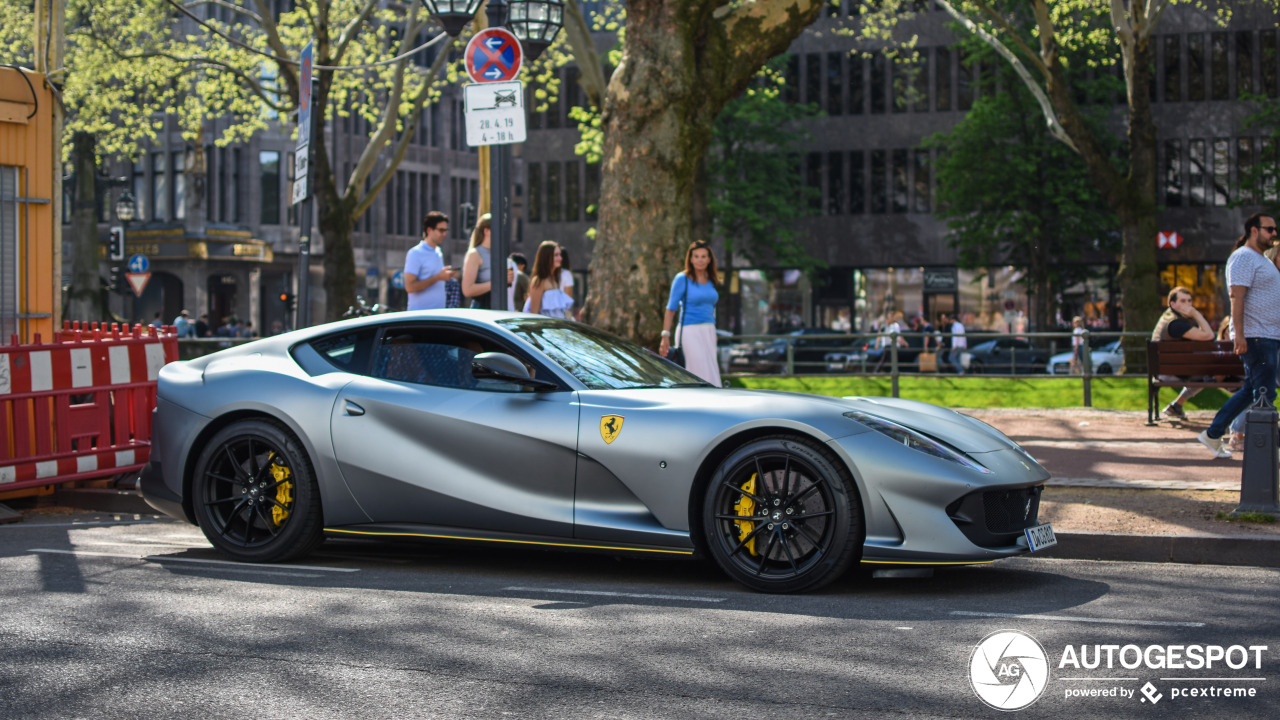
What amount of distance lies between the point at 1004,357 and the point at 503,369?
14.9 metres

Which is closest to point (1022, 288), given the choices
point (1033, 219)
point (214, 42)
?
point (1033, 219)

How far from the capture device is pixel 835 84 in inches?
2048

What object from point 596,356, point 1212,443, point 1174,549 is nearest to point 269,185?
point 1212,443

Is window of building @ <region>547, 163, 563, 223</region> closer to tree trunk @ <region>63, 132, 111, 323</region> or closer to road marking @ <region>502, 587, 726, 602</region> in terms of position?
tree trunk @ <region>63, 132, 111, 323</region>

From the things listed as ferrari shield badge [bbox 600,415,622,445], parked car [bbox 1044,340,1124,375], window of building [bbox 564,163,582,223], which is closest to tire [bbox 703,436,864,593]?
ferrari shield badge [bbox 600,415,622,445]

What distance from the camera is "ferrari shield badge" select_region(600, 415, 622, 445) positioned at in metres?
6.30

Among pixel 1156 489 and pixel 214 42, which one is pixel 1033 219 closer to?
pixel 214 42

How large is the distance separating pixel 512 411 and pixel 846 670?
2.40m

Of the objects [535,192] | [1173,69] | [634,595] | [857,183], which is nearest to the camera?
[634,595]

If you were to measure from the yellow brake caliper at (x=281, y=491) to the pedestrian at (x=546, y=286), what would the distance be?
18.9ft

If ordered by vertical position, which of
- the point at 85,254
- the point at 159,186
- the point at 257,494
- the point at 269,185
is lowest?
the point at 257,494

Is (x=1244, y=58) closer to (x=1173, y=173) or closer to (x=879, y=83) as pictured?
(x=1173, y=173)

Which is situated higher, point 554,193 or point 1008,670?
point 554,193

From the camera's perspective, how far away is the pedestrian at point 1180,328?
15312 mm
